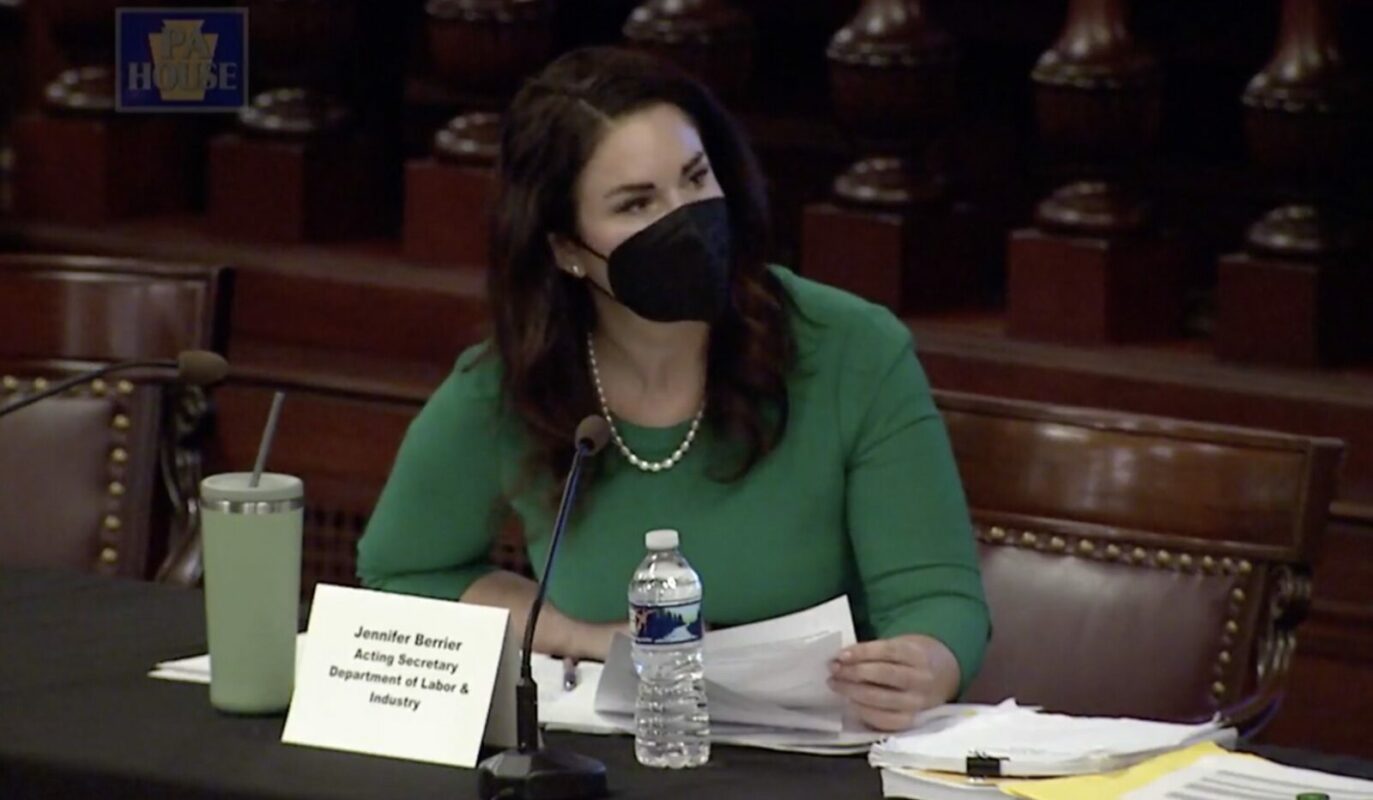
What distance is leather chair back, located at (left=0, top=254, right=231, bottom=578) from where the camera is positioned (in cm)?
347

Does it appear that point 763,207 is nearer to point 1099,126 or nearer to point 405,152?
point 1099,126

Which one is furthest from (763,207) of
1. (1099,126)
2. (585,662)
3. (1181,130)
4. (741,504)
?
(1181,130)

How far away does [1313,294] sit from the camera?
3742 mm

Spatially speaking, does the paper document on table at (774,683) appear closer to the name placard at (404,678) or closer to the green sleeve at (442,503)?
the name placard at (404,678)

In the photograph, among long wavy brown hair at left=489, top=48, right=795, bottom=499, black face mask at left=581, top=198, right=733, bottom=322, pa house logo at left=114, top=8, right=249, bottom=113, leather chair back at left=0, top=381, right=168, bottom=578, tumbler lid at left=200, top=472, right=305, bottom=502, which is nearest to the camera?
tumbler lid at left=200, top=472, right=305, bottom=502

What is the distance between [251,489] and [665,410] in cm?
57

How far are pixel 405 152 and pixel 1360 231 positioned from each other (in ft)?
6.33

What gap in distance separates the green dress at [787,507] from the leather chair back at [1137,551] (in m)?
0.21

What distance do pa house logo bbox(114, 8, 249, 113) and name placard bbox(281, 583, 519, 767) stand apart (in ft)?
2.98

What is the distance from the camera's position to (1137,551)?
297cm

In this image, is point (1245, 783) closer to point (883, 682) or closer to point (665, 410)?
point (883, 682)

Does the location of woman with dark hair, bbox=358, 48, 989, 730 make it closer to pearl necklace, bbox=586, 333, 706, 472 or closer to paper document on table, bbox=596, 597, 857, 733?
pearl necklace, bbox=586, 333, 706, 472

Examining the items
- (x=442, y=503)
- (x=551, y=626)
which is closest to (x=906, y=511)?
(x=551, y=626)

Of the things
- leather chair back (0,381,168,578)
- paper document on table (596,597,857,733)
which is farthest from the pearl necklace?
leather chair back (0,381,168,578)
